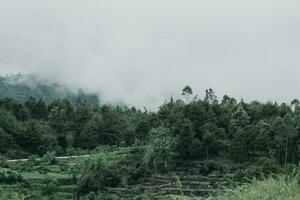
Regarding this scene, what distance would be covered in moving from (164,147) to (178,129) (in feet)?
9.58

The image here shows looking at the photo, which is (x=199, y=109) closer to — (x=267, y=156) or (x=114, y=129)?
(x=267, y=156)

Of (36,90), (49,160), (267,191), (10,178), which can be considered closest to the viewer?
(267,191)

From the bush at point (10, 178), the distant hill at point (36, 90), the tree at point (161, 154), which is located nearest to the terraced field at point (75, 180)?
the bush at point (10, 178)

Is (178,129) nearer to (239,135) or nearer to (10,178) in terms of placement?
(239,135)

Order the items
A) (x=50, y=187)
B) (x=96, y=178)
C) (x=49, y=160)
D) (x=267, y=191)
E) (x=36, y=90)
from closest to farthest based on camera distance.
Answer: (x=267, y=191), (x=50, y=187), (x=96, y=178), (x=49, y=160), (x=36, y=90)

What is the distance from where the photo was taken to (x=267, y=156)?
40875 mm

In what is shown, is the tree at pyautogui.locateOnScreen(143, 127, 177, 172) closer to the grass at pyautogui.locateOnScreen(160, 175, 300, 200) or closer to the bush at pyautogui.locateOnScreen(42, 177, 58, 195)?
the bush at pyautogui.locateOnScreen(42, 177, 58, 195)

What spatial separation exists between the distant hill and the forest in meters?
79.5

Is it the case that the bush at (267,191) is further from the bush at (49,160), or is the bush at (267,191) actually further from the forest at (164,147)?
the bush at (49,160)

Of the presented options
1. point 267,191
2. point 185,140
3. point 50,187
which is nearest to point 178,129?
point 185,140

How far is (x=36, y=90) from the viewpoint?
150 metres

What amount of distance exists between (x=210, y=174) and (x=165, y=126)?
7.98 meters

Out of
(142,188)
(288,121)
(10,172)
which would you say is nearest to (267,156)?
(288,121)

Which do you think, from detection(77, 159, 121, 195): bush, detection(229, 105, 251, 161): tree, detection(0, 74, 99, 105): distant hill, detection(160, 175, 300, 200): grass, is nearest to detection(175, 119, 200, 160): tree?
detection(229, 105, 251, 161): tree
